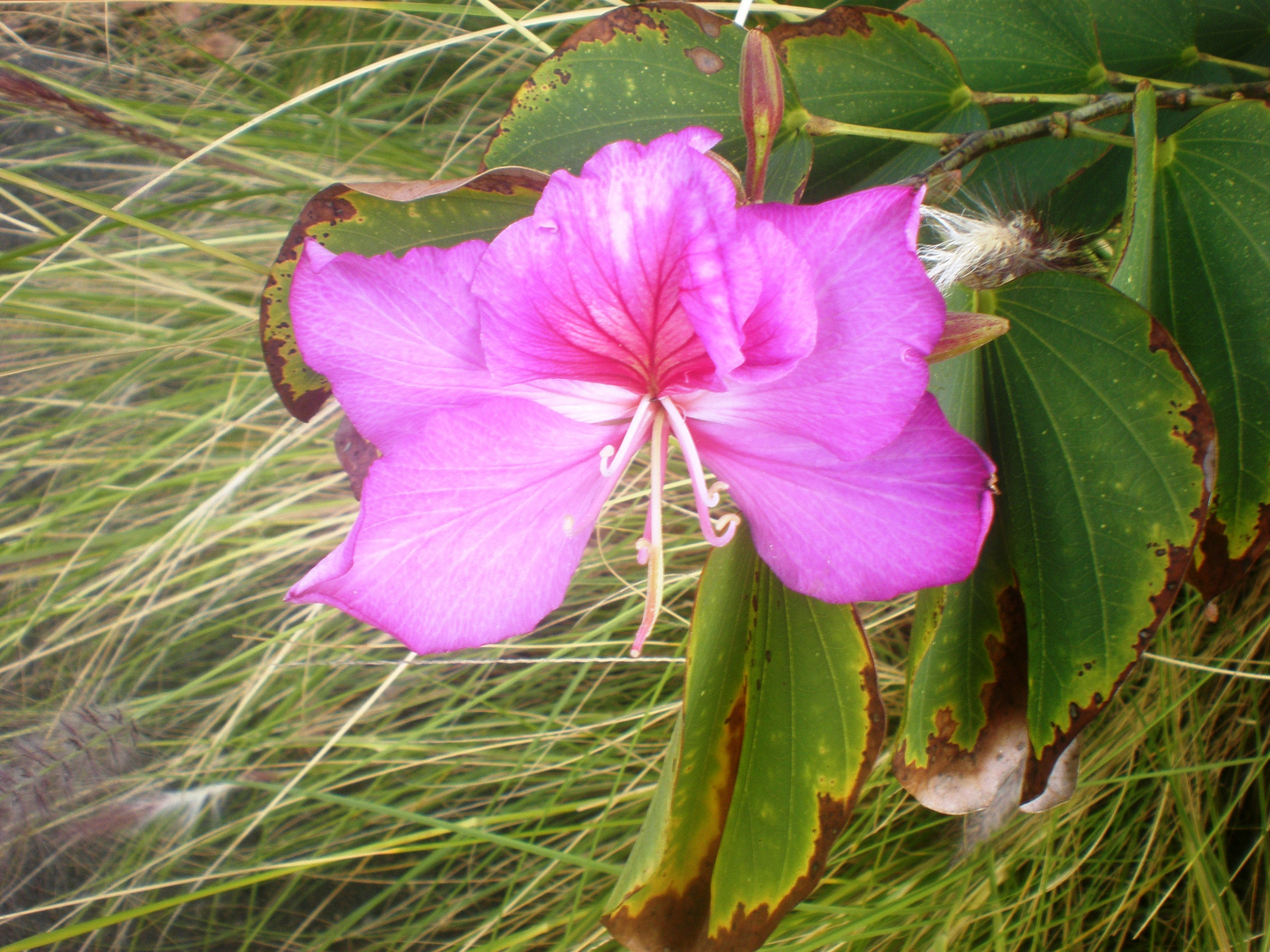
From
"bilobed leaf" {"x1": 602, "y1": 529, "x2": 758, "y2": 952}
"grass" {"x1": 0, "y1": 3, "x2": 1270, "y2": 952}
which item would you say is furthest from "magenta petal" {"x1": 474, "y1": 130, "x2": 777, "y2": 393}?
"grass" {"x1": 0, "y1": 3, "x2": 1270, "y2": 952}

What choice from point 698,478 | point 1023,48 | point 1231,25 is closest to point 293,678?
point 698,478

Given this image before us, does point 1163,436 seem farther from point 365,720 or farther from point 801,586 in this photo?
point 365,720

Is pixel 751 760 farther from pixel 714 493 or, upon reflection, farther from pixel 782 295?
pixel 782 295

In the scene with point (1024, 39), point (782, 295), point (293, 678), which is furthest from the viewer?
point (293, 678)

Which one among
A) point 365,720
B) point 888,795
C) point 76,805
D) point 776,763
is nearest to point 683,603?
point 888,795

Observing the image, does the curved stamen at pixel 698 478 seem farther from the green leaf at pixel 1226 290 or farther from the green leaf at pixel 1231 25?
the green leaf at pixel 1231 25

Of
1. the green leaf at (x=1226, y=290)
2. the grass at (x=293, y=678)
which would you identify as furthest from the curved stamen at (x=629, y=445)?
the grass at (x=293, y=678)

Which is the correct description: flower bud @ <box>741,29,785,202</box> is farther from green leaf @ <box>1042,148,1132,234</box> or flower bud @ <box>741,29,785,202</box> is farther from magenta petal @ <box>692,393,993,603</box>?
green leaf @ <box>1042,148,1132,234</box>
